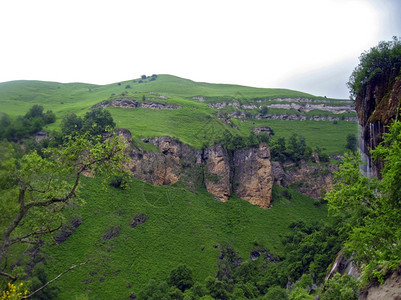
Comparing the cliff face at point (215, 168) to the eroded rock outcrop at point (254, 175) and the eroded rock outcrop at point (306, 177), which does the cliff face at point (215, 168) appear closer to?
the eroded rock outcrop at point (254, 175)

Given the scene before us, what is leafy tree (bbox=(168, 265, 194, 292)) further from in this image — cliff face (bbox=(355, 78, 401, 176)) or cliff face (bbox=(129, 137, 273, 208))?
cliff face (bbox=(355, 78, 401, 176))

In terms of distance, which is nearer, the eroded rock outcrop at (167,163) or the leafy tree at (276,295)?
the leafy tree at (276,295)

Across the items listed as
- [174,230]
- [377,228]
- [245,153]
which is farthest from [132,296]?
[245,153]

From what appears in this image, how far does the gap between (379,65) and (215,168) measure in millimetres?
56249

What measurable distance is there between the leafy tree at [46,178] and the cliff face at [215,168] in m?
73.1

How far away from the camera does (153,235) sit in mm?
71500

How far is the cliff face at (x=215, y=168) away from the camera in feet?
299

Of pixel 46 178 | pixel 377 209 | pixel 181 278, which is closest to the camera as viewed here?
pixel 46 178

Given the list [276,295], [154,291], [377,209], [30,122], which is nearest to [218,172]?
[154,291]

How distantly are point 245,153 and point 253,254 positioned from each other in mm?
36570

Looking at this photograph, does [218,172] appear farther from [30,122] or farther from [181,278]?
[30,122]

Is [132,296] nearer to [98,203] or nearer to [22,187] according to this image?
[98,203]

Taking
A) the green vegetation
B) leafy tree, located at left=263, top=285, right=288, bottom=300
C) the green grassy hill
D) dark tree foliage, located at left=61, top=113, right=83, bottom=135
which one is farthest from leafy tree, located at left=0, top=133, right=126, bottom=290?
dark tree foliage, located at left=61, top=113, right=83, bottom=135

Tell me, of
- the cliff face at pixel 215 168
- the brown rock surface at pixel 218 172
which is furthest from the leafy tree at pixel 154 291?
the brown rock surface at pixel 218 172
